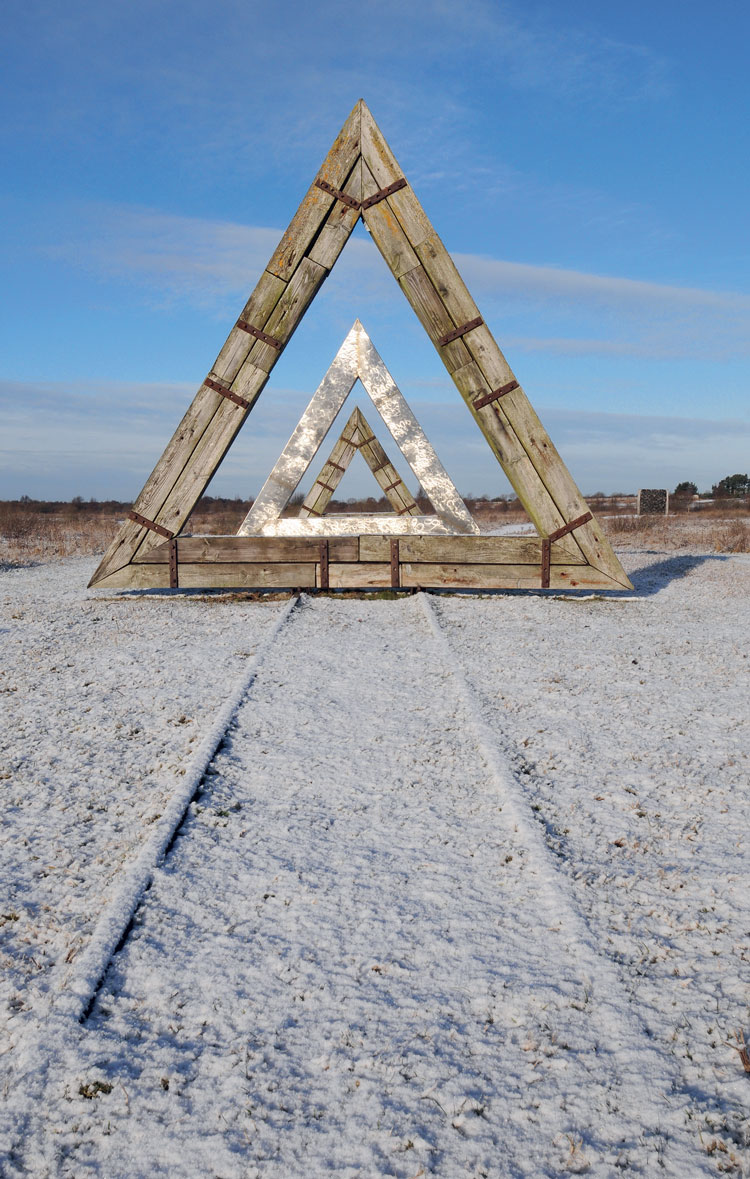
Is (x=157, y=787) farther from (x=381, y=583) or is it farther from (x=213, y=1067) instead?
(x=381, y=583)

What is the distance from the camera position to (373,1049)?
1687mm

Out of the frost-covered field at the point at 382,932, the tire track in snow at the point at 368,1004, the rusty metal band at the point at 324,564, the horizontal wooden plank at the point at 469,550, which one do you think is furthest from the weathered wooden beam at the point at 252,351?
the tire track in snow at the point at 368,1004

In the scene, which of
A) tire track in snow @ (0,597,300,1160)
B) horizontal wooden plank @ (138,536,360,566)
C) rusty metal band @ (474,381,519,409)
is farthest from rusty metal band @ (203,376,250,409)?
tire track in snow @ (0,597,300,1160)

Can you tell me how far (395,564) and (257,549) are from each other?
4.60 ft

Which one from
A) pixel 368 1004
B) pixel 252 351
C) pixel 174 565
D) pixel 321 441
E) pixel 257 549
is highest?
pixel 252 351

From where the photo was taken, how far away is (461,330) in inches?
297

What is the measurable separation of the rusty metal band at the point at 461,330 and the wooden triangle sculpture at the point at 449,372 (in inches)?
0.4

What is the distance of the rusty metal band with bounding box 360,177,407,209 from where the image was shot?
7648 mm

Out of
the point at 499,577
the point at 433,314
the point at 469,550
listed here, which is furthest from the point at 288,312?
the point at 499,577

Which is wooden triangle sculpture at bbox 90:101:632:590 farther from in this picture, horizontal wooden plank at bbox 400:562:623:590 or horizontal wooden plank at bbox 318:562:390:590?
horizontal wooden plank at bbox 318:562:390:590

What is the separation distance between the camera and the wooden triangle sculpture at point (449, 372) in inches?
297

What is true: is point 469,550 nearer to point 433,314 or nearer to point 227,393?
point 433,314

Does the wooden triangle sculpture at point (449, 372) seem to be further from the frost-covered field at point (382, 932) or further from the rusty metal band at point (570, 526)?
the frost-covered field at point (382, 932)

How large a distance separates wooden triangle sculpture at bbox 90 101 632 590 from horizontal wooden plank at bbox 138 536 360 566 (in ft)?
0.07
